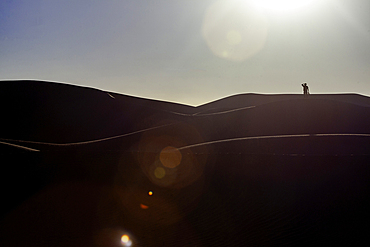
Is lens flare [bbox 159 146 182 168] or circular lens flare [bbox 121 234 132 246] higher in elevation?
lens flare [bbox 159 146 182 168]

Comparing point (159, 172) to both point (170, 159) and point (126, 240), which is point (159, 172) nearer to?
point (170, 159)

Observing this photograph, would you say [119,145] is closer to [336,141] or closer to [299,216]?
[336,141]

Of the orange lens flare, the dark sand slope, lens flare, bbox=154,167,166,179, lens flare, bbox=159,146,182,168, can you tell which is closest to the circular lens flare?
the orange lens flare

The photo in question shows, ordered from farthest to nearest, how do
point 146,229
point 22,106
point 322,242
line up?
point 22,106 < point 146,229 < point 322,242

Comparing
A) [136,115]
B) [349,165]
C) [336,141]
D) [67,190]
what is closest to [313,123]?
[336,141]

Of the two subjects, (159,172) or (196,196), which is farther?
(159,172)

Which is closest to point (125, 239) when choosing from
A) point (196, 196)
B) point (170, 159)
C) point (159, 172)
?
point (196, 196)

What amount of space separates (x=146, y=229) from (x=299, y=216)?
3260 mm

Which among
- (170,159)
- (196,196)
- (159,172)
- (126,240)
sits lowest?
(126,240)

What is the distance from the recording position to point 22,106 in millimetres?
33156

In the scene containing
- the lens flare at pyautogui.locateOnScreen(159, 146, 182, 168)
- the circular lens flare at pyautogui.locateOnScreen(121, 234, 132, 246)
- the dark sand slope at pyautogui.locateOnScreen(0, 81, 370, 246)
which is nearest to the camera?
the circular lens flare at pyautogui.locateOnScreen(121, 234, 132, 246)

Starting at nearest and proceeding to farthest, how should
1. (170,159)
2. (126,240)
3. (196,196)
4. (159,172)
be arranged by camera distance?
1. (126,240)
2. (196,196)
3. (159,172)
4. (170,159)

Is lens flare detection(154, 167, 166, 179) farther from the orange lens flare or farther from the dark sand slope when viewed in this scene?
the orange lens flare

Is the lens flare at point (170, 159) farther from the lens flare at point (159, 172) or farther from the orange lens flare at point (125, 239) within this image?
the orange lens flare at point (125, 239)
